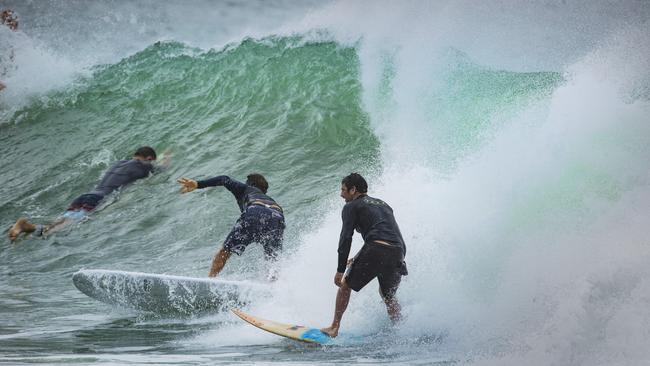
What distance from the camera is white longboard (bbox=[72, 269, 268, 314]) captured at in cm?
652

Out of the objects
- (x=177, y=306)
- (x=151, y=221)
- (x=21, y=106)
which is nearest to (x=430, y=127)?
(x=151, y=221)

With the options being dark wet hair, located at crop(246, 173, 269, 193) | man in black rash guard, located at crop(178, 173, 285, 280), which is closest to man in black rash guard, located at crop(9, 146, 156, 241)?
dark wet hair, located at crop(246, 173, 269, 193)

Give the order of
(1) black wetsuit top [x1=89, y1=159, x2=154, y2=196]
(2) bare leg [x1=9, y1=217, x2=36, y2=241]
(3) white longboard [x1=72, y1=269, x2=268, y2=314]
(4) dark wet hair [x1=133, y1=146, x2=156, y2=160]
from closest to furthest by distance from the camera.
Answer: (3) white longboard [x1=72, y1=269, x2=268, y2=314] < (2) bare leg [x1=9, y1=217, x2=36, y2=241] < (1) black wetsuit top [x1=89, y1=159, x2=154, y2=196] < (4) dark wet hair [x1=133, y1=146, x2=156, y2=160]

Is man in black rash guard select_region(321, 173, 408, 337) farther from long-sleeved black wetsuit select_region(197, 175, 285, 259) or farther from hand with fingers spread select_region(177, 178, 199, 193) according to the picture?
hand with fingers spread select_region(177, 178, 199, 193)

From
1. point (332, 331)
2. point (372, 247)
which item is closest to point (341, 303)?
point (332, 331)

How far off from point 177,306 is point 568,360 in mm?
3818

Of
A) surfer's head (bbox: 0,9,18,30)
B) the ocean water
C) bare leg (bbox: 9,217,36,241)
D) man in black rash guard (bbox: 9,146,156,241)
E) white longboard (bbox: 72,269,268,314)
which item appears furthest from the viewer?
surfer's head (bbox: 0,9,18,30)

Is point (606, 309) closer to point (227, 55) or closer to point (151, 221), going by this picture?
point (151, 221)

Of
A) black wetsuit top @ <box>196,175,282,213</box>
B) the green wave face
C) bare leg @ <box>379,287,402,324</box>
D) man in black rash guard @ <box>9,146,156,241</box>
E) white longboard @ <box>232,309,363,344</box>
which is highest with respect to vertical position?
the green wave face

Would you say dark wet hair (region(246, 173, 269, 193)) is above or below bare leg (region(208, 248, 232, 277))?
above

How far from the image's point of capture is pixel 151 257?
31.0 ft

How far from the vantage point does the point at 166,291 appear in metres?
6.60

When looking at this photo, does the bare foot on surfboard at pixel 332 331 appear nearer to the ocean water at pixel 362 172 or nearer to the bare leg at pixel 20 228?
the ocean water at pixel 362 172

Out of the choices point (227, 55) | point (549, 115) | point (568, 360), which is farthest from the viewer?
point (227, 55)
